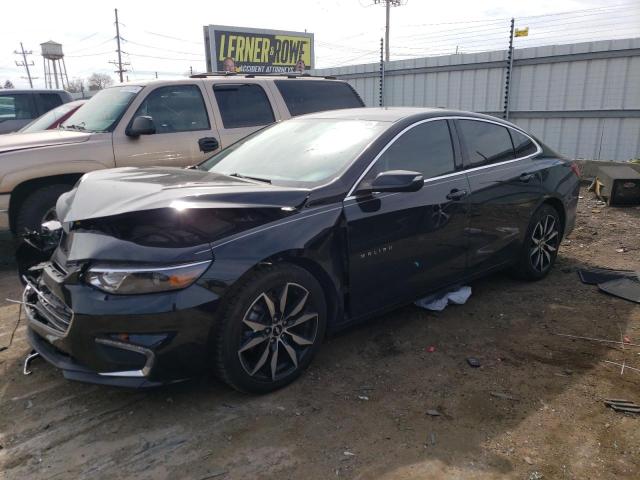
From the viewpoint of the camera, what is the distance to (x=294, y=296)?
3111 millimetres

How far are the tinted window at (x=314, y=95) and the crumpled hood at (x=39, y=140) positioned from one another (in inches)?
102

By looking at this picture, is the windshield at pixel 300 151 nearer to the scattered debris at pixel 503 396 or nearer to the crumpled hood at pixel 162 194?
the crumpled hood at pixel 162 194

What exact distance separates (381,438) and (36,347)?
2.01m

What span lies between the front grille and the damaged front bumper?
0.02 metres

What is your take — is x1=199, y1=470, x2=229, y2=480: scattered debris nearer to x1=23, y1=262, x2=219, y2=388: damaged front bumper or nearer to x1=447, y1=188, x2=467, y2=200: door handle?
x1=23, y1=262, x2=219, y2=388: damaged front bumper

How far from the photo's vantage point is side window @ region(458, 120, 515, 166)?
14.1 feet

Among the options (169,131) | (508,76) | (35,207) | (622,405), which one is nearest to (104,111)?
(169,131)

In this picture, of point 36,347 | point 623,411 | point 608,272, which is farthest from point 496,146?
point 36,347

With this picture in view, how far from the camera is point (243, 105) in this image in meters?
6.63

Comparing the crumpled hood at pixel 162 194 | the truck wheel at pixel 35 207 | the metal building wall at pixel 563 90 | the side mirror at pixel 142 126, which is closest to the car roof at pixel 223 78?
the side mirror at pixel 142 126

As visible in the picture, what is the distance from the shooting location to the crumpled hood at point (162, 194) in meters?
2.82

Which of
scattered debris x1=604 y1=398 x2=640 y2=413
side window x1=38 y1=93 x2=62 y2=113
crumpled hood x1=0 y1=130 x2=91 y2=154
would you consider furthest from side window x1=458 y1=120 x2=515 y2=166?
side window x1=38 y1=93 x2=62 y2=113

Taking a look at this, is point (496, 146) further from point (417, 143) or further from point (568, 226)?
point (568, 226)

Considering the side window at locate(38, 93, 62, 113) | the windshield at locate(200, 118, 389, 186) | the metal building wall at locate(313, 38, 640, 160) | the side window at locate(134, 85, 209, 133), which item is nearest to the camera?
the windshield at locate(200, 118, 389, 186)
